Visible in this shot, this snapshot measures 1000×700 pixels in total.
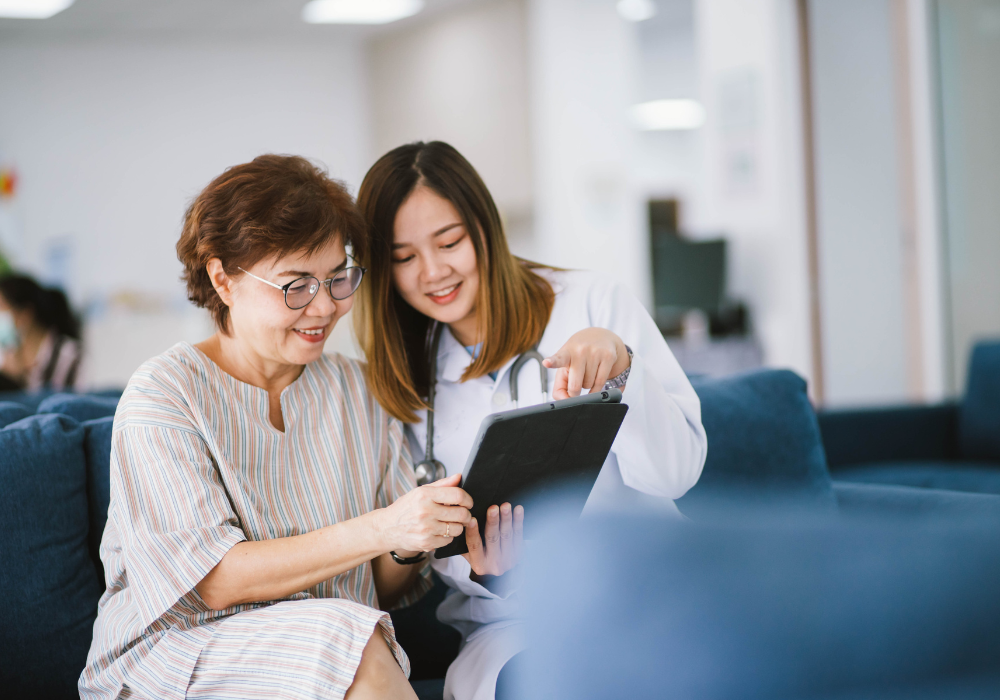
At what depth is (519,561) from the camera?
4.60ft

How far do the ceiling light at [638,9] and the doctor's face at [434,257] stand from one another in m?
5.68


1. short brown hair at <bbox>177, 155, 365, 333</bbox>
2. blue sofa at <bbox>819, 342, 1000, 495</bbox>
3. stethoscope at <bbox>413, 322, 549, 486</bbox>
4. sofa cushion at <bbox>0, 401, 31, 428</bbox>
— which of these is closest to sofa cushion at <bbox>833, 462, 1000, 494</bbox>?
blue sofa at <bbox>819, 342, 1000, 495</bbox>

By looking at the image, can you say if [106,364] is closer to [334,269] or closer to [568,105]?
[568,105]

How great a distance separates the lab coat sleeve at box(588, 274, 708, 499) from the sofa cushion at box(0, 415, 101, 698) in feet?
3.15

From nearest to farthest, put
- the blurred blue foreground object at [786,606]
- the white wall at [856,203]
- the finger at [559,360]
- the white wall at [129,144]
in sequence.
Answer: the blurred blue foreground object at [786,606]
the finger at [559,360]
the white wall at [856,203]
the white wall at [129,144]

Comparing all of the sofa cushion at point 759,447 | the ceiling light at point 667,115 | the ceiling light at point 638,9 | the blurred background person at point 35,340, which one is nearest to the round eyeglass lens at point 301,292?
the sofa cushion at point 759,447

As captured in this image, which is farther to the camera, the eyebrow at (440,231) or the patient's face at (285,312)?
the eyebrow at (440,231)

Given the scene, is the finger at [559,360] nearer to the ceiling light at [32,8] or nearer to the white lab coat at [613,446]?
the white lab coat at [613,446]

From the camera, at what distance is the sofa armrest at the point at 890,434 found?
3.22 metres

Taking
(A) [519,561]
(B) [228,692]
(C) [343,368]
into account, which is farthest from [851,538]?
(C) [343,368]

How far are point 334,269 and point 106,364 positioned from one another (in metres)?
6.15

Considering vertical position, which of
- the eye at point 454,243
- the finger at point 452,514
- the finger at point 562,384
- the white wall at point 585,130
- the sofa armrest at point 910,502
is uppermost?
the white wall at point 585,130

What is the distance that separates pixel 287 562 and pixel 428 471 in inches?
15.2

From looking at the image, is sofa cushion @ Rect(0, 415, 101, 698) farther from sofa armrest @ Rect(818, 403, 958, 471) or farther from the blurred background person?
the blurred background person
